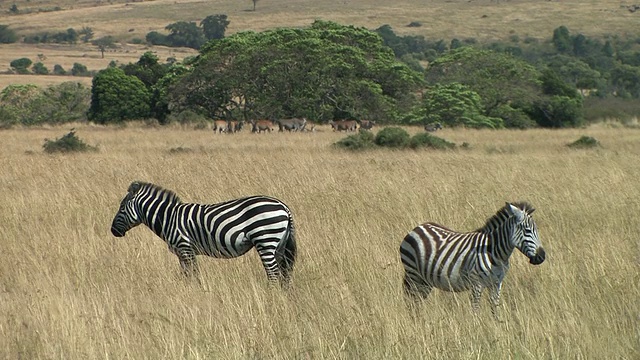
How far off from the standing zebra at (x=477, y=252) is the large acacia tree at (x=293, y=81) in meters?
34.4

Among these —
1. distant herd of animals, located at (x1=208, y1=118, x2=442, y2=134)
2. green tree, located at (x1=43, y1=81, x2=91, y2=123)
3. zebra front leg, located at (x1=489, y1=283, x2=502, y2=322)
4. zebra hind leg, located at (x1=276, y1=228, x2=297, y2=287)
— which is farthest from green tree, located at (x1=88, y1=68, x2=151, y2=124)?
zebra front leg, located at (x1=489, y1=283, x2=502, y2=322)

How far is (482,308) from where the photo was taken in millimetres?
6703

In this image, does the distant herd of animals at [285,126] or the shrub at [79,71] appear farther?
the shrub at [79,71]

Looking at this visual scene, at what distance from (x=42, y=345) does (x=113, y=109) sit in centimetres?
3829

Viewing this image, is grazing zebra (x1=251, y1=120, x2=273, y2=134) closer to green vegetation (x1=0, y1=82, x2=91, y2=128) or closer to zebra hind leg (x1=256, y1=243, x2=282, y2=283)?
green vegetation (x1=0, y1=82, x2=91, y2=128)

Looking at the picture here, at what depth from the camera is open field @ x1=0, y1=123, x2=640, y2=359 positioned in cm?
604

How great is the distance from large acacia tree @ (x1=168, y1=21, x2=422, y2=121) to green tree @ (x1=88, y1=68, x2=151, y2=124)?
195cm

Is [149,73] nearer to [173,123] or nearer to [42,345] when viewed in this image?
[173,123]

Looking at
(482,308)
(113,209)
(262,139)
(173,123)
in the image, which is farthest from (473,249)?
(173,123)

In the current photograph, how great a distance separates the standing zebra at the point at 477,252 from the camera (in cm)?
653

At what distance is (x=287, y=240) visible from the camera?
26.0 feet

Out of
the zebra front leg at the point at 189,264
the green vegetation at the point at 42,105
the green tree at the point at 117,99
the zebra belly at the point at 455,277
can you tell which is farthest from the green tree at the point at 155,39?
the zebra belly at the point at 455,277

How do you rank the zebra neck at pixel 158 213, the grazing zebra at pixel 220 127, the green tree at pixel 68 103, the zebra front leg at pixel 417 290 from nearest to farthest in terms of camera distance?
the zebra front leg at pixel 417 290, the zebra neck at pixel 158 213, the grazing zebra at pixel 220 127, the green tree at pixel 68 103

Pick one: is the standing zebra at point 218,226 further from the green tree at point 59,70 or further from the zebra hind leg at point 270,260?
the green tree at point 59,70
